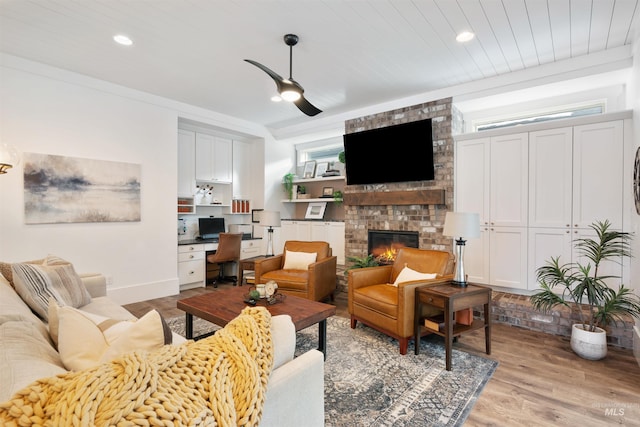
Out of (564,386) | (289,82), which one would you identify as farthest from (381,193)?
(564,386)

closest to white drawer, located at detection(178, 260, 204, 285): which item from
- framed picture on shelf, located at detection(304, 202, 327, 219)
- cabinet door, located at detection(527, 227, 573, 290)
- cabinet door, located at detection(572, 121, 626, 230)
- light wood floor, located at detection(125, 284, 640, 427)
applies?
framed picture on shelf, located at detection(304, 202, 327, 219)

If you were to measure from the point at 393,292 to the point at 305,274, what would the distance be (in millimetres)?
1211

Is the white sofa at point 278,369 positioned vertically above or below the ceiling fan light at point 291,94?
below

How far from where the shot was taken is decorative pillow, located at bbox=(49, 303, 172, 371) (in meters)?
0.99

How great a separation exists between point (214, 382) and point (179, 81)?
390 cm

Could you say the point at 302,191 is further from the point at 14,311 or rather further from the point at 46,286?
the point at 14,311

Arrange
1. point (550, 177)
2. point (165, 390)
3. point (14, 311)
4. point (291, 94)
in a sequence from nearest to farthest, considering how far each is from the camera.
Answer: point (165, 390) < point (14, 311) < point (291, 94) < point (550, 177)

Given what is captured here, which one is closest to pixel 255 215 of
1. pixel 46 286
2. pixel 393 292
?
pixel 393 292

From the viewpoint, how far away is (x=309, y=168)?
246 inches

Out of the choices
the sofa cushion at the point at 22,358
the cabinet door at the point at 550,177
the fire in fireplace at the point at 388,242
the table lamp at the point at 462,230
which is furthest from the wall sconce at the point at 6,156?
the cabinet door at the point at 550,177

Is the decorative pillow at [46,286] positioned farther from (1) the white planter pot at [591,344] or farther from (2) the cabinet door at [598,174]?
(2) the cabinet door at [598,174]

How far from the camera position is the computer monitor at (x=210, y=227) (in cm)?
535

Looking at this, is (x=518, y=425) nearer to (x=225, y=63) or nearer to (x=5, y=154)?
(x=225, y=63)

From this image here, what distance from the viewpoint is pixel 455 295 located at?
2441mm
